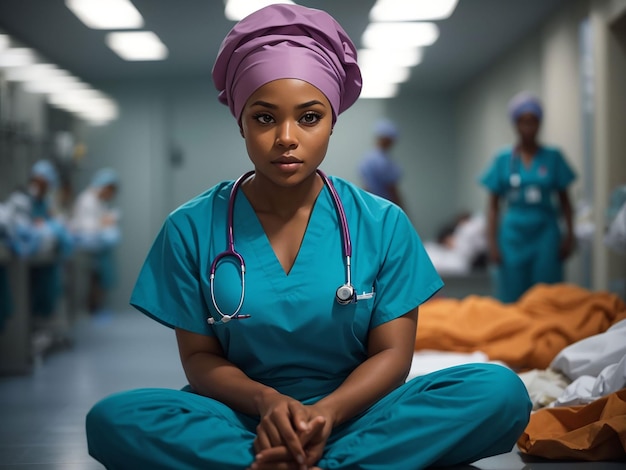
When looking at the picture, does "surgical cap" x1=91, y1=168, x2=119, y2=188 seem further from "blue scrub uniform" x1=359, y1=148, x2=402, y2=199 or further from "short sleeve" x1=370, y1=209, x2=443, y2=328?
"short sleeve" x1=370, y1=209, x2=443, y2=328

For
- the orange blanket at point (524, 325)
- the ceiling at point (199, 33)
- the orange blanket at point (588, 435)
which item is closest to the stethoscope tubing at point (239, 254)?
the orange blanket at point (588, 435)

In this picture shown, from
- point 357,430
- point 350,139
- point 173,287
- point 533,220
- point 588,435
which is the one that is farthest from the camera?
point 350,139

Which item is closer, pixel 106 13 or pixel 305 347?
pixel 305 347

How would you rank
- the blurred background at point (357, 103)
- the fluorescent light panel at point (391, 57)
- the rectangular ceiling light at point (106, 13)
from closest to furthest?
the rectangular ceiling light at point (106, 13) < the blurred background at point (357, 103) < the fluorescent light panel at point (391, 57)

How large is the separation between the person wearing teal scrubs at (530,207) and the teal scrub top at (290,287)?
8.61 ft

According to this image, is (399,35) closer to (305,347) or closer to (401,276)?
(401,276)

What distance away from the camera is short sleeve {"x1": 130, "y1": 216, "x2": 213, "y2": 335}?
159 cm

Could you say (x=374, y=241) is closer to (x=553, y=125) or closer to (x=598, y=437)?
(x=598, y=437)

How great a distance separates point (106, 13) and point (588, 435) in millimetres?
3974

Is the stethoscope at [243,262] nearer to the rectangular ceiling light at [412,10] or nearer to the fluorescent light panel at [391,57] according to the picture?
the rectangular ceiling light at [412,10]

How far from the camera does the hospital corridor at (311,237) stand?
1492 mm

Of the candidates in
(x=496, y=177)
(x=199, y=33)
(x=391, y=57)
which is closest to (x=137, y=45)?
(x=199, y=33)

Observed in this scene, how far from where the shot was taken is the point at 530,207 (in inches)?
163

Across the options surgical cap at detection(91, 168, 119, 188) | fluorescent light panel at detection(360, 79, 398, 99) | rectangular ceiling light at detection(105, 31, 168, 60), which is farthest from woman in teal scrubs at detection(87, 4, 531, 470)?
surgical cap at detection(91, 168, 119, 188)
